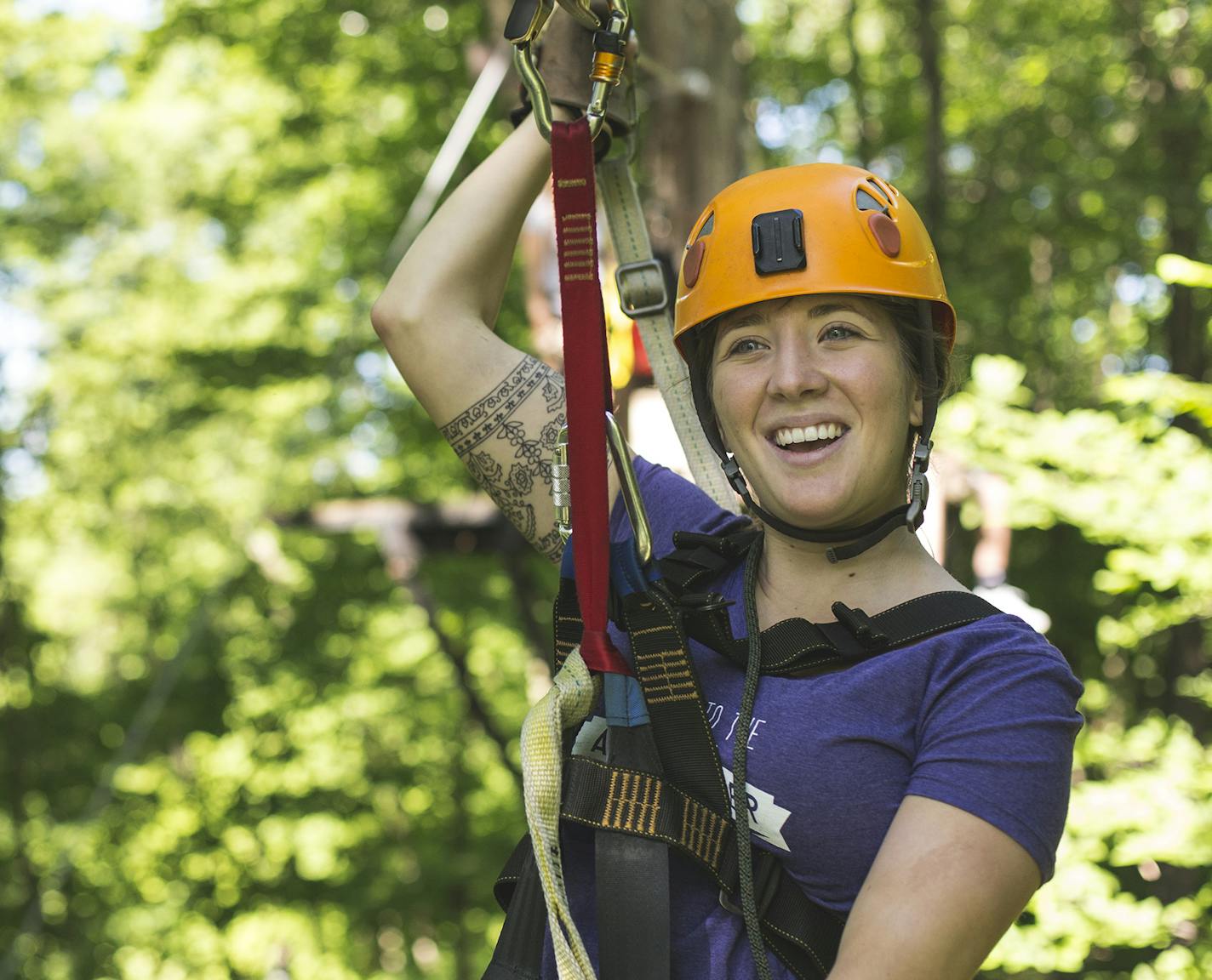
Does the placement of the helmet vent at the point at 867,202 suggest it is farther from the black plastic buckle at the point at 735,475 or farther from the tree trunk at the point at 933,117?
the tree trunk at the point at 933,117

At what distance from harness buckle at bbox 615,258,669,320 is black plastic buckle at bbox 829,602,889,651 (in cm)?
60

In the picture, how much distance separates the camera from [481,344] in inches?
72.5

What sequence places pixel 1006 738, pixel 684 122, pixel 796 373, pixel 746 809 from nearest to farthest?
1. pixel 1006 738
2. pixel 746 809
3. pixel 796 373
4. pixel 684 122

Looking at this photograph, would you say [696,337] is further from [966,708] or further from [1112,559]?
[1112,559]

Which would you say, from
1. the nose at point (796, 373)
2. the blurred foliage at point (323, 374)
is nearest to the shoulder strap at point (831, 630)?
the nose at point (796, 373)

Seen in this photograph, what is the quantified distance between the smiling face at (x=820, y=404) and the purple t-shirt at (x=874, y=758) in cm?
22

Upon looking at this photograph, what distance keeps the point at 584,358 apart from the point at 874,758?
54 cm

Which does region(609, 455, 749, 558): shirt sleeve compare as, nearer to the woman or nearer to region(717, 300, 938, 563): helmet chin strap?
the woman

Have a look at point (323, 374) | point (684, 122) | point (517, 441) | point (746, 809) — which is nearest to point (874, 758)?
point (746, 809)

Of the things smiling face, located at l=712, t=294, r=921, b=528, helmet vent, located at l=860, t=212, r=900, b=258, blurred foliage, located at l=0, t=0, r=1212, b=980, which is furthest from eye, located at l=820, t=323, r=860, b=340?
blurred foliage, located at l=0, t=0, r=1212, b=980

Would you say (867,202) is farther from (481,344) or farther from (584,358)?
(481,344)

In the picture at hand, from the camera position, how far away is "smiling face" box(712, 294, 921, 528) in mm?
1507

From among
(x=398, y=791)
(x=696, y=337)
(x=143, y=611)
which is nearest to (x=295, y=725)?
(x=398, y=791)

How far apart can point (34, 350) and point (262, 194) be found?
482 cm
